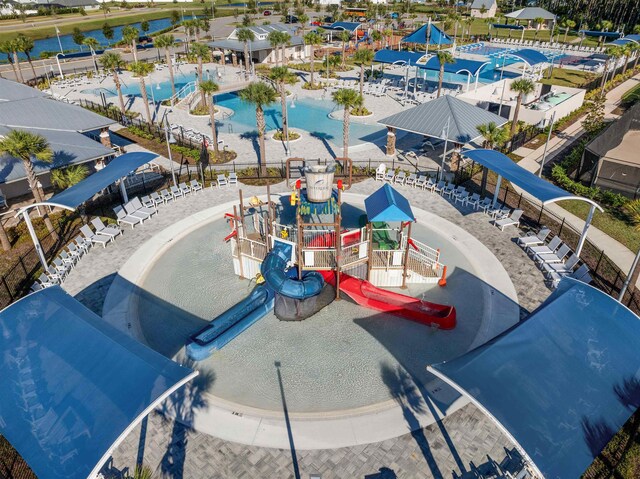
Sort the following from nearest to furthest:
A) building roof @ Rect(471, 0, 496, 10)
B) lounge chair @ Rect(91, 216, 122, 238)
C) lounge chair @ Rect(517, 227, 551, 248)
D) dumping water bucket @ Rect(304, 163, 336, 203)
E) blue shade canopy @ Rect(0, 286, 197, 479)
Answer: blue shade canopy @ Rect(0, 286, 197, 479), dumping water bucket @ Rect(304, 163, 336, 203), lounge chair @ Rect(517, 227, 551, 248), lounge chair @ Rect(91, 216, 122, 238), building roof @ Rect(471, 0, 496, 10)

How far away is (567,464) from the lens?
11.1 m

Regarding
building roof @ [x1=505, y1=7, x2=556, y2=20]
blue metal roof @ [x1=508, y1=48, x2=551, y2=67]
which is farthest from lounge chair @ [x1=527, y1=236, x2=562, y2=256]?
building roof @ [x1=505, y1=7, x2=556, y2=20]

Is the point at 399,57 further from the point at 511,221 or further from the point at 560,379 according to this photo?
the point at 560,379

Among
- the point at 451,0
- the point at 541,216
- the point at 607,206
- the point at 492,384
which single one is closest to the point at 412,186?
the point at 541,216

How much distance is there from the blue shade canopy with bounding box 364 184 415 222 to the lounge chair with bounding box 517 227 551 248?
7.83 metres

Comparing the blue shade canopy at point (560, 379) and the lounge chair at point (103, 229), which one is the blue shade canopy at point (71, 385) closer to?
the blue shade canopy at point (560, 379)

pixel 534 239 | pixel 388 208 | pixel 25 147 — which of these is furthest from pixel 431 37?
pixel 25 147

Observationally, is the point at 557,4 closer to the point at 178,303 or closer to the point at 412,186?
the point at 412,186

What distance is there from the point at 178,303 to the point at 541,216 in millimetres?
22877

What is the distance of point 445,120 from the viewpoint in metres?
33.7

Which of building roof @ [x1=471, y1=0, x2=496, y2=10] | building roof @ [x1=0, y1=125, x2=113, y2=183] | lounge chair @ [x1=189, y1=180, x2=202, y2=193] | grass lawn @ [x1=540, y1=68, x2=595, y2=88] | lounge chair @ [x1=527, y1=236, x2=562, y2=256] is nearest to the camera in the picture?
lounge chair @ [x1=527, y1=236, x2=562, y2=256]

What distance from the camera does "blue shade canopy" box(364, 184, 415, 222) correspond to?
21.1 metres

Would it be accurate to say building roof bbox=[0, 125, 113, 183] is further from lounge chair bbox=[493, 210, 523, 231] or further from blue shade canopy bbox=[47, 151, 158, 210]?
lounge chair bbox=[493, 210, 523, 231]

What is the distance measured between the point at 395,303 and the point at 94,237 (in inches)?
692
